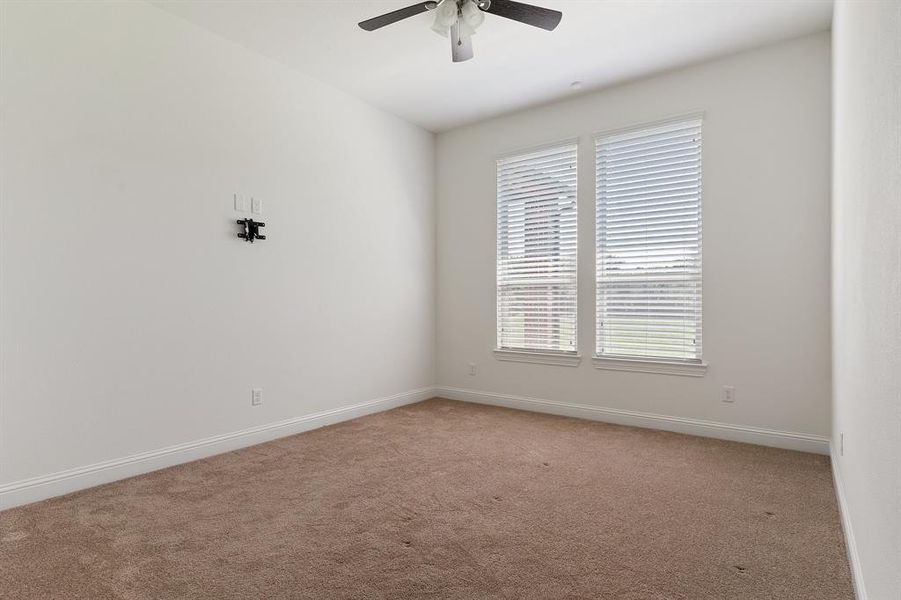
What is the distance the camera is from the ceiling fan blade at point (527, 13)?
8.54 feet

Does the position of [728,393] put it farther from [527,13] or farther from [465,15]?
[465,15]

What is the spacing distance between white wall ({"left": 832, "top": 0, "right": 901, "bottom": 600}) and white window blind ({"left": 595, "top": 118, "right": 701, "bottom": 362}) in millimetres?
1677

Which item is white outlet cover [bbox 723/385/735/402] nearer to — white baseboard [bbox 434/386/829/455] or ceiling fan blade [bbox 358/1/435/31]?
white baseboard [bbox 434/386/829/455]

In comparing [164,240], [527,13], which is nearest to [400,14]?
[527,13]

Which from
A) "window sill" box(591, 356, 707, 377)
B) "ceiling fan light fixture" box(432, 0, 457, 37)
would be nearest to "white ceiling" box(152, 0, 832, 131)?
"ceiling fan light fixture" box(432, 0, 457, 37)

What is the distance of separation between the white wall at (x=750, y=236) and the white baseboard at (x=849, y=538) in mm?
801

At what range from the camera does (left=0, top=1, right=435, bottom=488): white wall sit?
2758 millimetres

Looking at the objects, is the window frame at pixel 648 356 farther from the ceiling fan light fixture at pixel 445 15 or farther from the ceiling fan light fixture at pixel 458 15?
the ceiling fan light fixture at pixel 445 15

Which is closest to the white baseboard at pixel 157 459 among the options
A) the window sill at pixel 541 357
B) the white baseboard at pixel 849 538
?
the window sill at pixel 541 357

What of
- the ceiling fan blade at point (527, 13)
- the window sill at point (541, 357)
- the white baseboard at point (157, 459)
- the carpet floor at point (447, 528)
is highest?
Answer: the ceiling fan blade at point (527, 13)

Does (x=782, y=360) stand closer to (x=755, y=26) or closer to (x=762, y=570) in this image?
(x=762, y=570)

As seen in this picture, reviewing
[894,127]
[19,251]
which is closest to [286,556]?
[19,251]

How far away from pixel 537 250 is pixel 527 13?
2.62m

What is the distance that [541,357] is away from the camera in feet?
16.3
